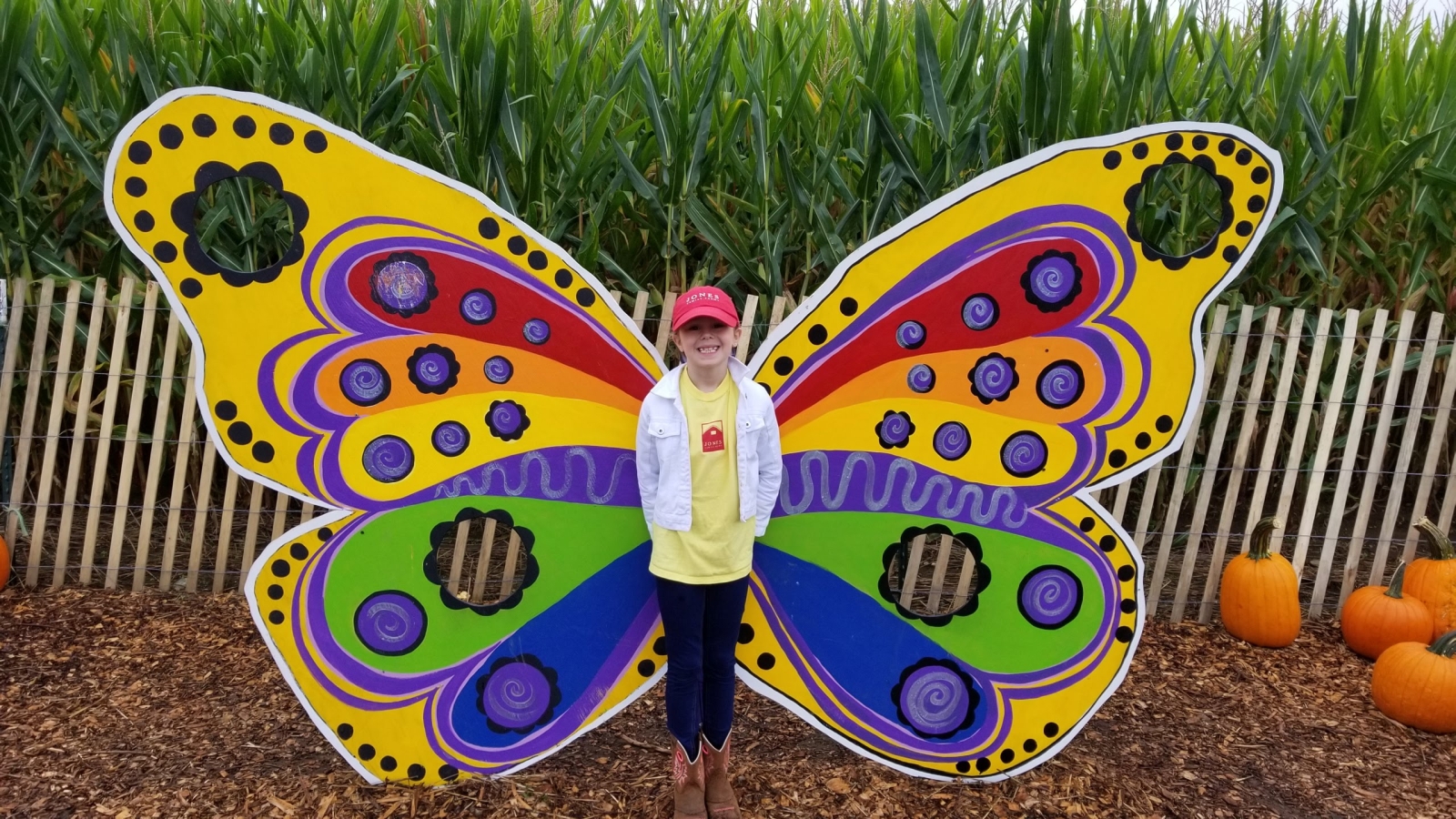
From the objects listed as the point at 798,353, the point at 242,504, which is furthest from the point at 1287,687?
the point at 242,504

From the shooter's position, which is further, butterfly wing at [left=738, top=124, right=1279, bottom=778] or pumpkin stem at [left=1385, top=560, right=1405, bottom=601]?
pumpkin stem at [left=1385, top=560, right=1405, bottom=601]

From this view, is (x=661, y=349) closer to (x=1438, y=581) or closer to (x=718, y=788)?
(x=718, y=788)

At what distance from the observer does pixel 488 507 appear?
8.48ft

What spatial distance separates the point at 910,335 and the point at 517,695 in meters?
1.52

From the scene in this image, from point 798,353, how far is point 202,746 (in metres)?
2.41

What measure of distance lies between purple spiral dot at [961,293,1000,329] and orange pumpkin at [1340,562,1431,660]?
2.71m

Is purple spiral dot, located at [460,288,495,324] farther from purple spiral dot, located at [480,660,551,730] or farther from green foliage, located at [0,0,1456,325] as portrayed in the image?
green foliage, located at [0,0,1456,325]

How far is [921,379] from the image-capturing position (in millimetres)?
2621

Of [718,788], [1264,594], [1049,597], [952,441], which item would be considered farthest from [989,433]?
[1264,594]

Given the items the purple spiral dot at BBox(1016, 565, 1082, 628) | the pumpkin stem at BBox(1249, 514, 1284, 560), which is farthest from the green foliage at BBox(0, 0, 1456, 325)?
the purple spiral dot at BBox(1016, 565, 1082, 628)

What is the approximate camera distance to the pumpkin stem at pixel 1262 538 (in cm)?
410

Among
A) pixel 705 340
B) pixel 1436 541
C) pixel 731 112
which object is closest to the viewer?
pixel 705 340

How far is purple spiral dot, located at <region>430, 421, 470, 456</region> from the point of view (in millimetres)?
2535

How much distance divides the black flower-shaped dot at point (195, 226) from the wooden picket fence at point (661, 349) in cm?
156
